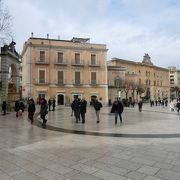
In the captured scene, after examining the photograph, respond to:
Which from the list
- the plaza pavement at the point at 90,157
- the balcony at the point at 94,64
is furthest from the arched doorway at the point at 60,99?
the plaza pavement at the point at 90,157

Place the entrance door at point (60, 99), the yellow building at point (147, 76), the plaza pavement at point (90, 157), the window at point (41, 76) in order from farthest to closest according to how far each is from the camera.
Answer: the yellow building at point (147, 76)
the entrance door at point (60, 99)
the window at point (41, 76)
the plaza pavement at point (90, 157)

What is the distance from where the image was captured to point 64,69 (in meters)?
46.8

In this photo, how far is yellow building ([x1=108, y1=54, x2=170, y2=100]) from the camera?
217ft

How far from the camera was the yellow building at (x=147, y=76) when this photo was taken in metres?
66.0

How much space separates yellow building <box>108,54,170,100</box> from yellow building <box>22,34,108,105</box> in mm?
15518

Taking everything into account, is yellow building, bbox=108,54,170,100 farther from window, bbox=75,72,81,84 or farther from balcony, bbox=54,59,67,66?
balcony, bbox=54,59,67,66

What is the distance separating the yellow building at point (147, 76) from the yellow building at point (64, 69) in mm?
15518

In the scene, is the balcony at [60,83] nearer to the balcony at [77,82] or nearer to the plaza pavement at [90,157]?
the balcony at [77,82]

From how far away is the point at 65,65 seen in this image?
46.8 meters

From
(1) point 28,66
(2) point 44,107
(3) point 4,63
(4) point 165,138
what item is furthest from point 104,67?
(4) point 165,138

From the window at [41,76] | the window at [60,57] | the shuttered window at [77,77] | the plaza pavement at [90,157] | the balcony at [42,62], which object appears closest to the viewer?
the plaza pavement at [90,157]

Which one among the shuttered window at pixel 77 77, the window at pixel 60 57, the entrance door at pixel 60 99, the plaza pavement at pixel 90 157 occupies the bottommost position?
the plaza pavement at pixel 90 157

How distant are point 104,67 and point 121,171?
1736 inches

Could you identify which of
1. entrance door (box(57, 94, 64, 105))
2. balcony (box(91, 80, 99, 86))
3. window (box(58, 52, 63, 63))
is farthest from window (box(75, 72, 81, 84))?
entrance door (box(57, 94, 64, 105))
